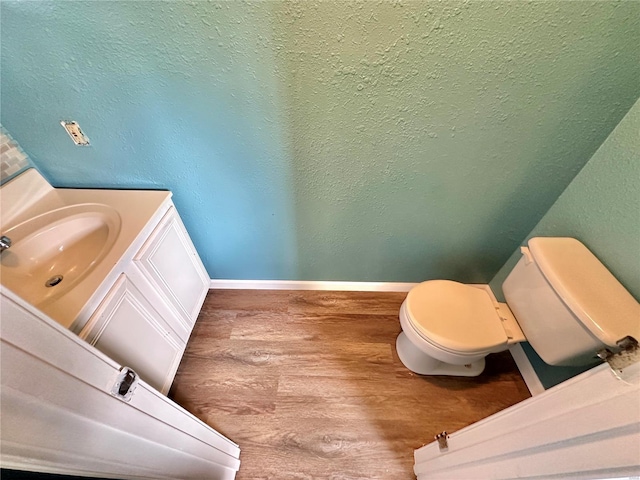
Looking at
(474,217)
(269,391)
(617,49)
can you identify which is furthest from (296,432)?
(617,49)

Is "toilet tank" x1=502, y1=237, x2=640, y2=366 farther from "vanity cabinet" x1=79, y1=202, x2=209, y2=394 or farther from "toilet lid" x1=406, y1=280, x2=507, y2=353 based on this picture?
"vanity cabinet" x1=79, y1=202, x2=209, y2=394

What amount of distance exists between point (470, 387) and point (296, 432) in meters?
0.84

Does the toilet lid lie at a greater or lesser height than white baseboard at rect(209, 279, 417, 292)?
lesser

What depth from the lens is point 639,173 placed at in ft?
2.82

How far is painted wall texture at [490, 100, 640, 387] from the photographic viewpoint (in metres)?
0.88

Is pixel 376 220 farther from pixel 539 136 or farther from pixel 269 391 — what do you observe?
pixel 269 391

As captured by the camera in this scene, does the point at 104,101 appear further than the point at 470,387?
No

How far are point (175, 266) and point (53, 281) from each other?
409 mm

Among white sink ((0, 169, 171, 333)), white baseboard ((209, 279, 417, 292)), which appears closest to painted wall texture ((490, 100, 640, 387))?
white baseboard ((209, 279, 417, 292))

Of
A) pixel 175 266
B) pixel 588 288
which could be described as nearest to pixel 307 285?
pixel 175 266

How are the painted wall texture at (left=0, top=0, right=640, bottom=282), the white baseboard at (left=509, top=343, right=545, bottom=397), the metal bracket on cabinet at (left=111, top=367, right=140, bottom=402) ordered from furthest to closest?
1. the white baseboard at (left=509, top=343, right=545, bottom=397)
2. the painted wall texture at (left=0, top=0, right=640, bottom=282)
3. the metal bracket on cabinet at (left=111, top=367, right=140, bottom=402)

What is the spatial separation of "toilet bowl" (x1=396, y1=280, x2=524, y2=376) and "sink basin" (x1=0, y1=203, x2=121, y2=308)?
1192 mm

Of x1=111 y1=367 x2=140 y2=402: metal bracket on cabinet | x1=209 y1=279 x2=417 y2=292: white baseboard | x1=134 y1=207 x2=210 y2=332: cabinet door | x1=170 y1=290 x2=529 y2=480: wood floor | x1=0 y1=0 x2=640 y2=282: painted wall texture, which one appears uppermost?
x1=0 y1=0 x2=640 y2=282: painted wall texture

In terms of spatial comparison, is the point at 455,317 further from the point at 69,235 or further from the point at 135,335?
the point at 69,235
